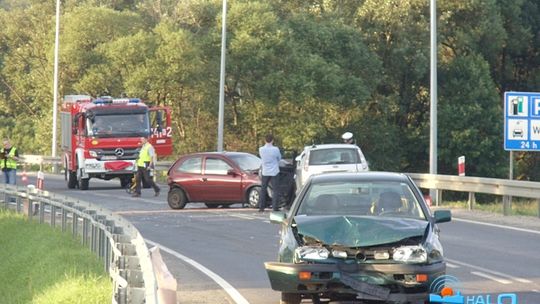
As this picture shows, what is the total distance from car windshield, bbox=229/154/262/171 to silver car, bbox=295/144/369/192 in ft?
3.21

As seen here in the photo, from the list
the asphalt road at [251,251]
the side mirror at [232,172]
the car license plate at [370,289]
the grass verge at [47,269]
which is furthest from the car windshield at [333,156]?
the car license plate at [370,289]

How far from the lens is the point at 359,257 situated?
12.3 meters

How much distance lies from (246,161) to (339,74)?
94.8ft

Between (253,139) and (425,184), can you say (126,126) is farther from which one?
(253,139)

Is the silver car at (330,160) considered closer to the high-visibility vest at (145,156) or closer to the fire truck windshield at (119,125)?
the high-visibility vest at (145,156)

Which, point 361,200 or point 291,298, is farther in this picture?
point 361,200

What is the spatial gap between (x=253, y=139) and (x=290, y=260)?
48839mm

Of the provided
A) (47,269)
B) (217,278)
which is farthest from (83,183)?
(217,278)

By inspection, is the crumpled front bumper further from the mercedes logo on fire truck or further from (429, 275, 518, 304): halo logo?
the mercedes logo on fire truck

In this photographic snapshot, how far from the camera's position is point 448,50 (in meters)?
63.2

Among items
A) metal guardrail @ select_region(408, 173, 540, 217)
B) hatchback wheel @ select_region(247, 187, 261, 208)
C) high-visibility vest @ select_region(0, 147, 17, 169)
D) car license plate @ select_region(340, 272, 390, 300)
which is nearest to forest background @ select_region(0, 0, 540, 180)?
high-visibility vest @ select_region(0, 147, 17, 169)

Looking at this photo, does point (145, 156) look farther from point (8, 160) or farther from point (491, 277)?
point (491, 277)

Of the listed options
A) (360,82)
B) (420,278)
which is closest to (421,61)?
(360,82)

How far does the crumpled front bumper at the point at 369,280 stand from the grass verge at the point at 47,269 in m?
2.00
